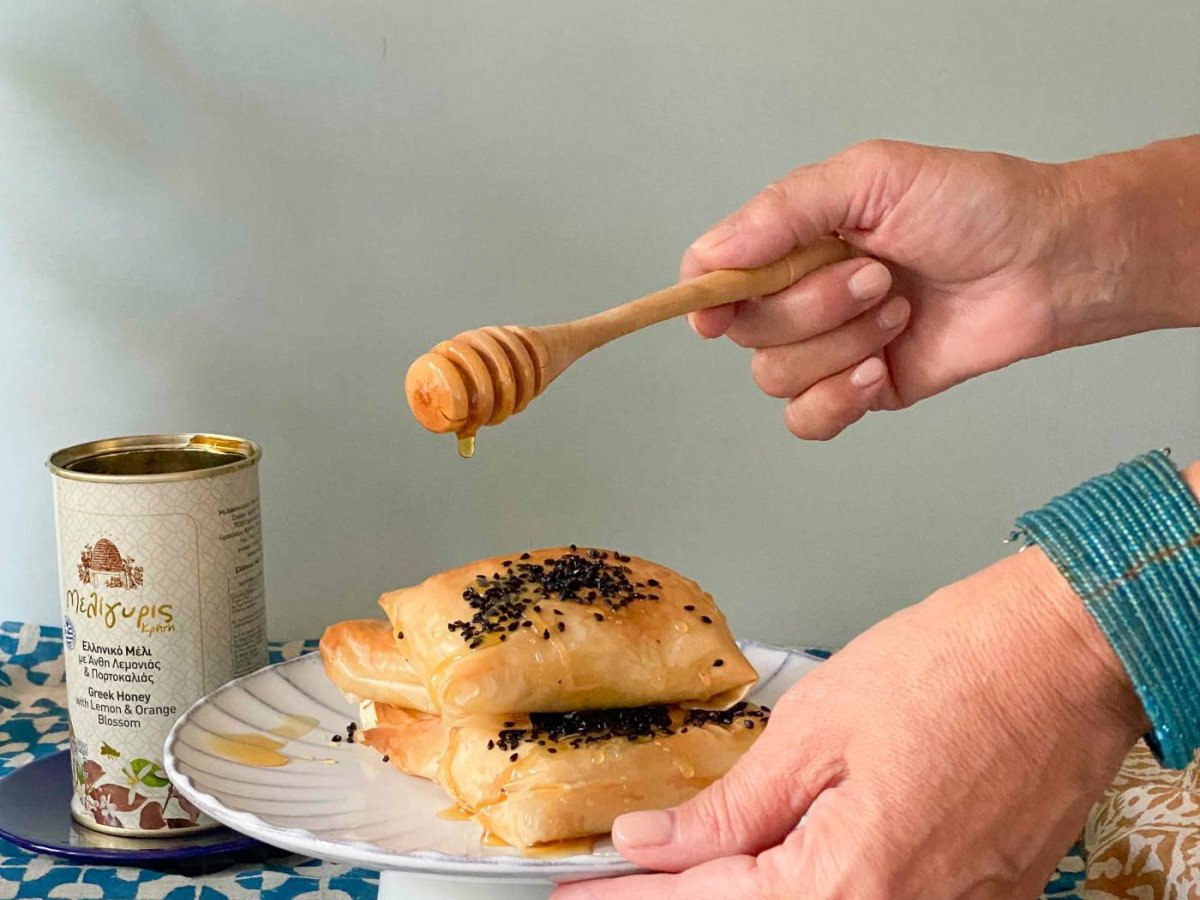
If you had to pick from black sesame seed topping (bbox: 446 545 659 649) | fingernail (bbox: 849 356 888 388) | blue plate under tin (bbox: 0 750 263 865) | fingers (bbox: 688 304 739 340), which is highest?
fingers (bbox: 688 304 739 340)

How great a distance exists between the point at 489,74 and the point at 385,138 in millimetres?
112

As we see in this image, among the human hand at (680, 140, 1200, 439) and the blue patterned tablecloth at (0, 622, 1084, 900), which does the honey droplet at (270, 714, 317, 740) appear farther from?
the human hand at (680, 140, 1200, 439)

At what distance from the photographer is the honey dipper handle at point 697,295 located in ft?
2.23

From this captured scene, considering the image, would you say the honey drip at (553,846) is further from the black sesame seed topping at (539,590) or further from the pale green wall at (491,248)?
the pale green wall at (491,248)

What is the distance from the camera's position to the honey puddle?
76 cm

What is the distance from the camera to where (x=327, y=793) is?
0.74 metres

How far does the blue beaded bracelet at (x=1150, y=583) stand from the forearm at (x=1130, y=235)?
1.25 ft

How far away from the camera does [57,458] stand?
85 centimetres

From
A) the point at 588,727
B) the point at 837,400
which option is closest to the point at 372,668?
the point at 588,727

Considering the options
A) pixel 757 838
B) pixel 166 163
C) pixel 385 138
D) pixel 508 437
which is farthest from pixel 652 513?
pixel 757 838

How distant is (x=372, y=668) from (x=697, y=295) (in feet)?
1.04

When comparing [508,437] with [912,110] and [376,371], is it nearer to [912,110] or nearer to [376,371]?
[376,371]

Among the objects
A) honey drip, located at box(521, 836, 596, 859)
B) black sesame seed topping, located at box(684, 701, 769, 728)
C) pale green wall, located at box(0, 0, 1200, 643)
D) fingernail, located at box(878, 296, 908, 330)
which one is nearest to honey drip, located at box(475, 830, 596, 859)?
honey drip, located at box(521, 836, 596, 859)

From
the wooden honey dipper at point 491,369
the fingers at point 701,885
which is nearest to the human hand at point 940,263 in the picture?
the wooden honey dipper at point 491,369
